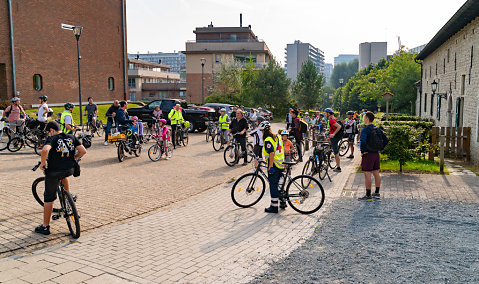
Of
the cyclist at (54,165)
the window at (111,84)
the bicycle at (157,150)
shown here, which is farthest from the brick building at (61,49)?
the cyclist at (54,165)

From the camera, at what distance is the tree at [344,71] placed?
187 m

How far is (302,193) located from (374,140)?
225 centimetres

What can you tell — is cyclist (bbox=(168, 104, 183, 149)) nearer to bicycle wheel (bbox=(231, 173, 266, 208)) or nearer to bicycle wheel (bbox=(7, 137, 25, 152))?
bicycle wheel (bbox=(7, 137, 25, 152))

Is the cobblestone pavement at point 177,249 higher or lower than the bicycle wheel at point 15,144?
lower

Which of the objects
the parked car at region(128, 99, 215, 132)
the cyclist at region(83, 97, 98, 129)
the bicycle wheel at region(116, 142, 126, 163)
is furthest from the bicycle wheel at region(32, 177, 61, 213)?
the parked car at region(128, 99, 215, 132)

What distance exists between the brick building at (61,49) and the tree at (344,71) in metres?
156

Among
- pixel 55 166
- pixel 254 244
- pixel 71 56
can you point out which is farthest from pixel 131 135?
pixel 71 56

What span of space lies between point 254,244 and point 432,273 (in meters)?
2.47

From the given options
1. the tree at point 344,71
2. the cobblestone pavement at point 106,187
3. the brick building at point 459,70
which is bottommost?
the cobblestone pavement at point 106,187

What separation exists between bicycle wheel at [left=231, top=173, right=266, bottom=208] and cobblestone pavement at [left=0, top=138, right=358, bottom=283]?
23 centimetres

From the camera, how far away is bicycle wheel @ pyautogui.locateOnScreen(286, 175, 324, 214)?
8031 millimetres

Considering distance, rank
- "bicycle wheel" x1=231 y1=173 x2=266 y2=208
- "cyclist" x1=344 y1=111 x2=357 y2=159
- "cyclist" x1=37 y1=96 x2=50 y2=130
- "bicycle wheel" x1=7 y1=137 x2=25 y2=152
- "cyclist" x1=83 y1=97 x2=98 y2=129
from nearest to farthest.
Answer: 1. "bicycle wheel" x1=231 y1=173 x2=266 y2=208
2. "cyclist" x1=37 y1=96 x2=50 y2=130
3. "bicycle wheel" x1=7 y1=137 x2=25 y2=152
4. "cyclist" x1=344 y1=111 x2=357 y2=159
5. "cyclist" x1=83 y1=97 x2=98 y2=129

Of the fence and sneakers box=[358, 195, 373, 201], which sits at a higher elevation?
the fence

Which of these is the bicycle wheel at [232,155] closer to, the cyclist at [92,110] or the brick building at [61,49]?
the cyclist at [92,110]
